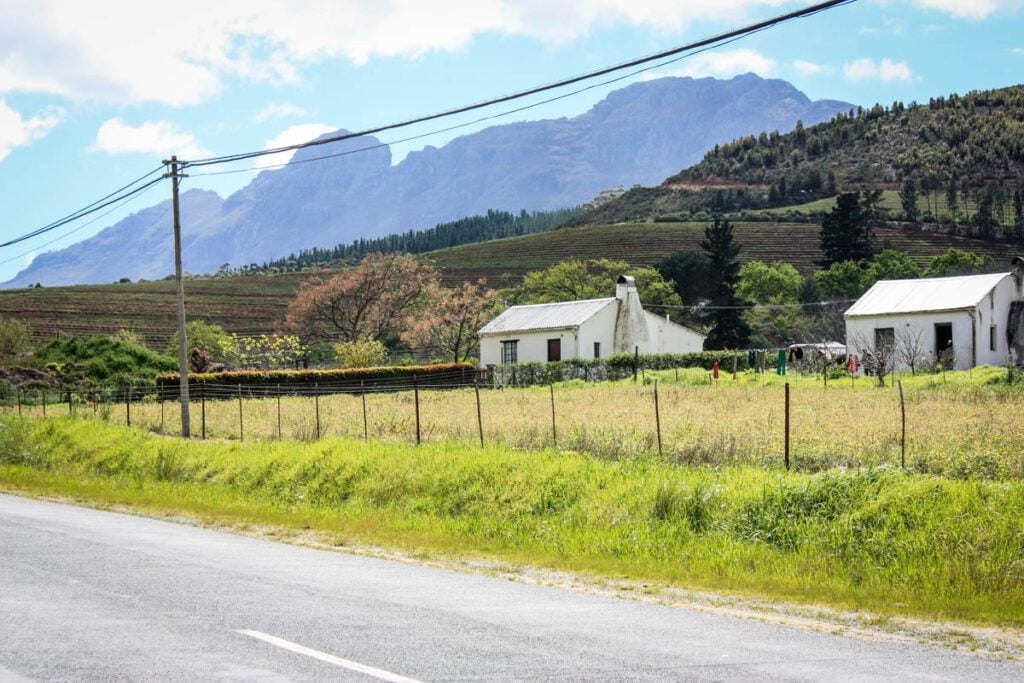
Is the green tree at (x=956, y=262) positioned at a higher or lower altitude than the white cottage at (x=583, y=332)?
higher

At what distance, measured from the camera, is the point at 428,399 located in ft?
146

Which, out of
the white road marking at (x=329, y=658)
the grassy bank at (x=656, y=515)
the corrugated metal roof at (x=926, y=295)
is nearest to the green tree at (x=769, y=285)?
the corrugated metal roof at (x=926, y=295)

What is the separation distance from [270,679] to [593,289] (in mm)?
80557

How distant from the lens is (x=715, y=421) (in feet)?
85.3

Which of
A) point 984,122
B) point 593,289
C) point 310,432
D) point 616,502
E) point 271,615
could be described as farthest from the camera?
point 984,122

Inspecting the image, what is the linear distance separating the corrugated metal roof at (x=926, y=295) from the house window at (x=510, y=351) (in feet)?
71.9

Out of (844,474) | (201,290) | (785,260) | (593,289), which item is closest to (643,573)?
(844,474)

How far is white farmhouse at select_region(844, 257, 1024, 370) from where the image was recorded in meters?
47.8

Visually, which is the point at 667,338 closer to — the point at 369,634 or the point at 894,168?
the point at 369,634

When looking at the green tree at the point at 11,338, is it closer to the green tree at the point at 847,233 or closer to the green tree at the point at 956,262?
the green tree at the point at 956,262

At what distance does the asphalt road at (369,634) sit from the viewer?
6.79m

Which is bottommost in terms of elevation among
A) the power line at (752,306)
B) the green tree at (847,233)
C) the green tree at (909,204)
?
the power line at (752,306)

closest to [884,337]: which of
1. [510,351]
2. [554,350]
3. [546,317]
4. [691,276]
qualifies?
[554,350]

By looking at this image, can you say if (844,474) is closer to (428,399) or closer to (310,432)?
(310,432)
